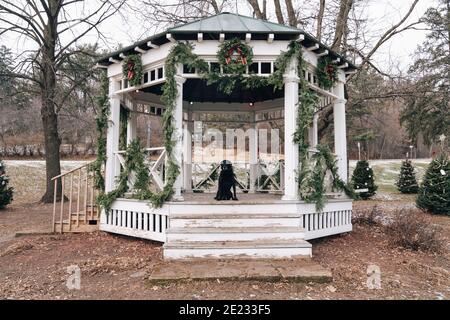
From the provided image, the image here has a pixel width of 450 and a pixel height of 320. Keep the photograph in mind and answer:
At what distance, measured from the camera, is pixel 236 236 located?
5109 millimetres

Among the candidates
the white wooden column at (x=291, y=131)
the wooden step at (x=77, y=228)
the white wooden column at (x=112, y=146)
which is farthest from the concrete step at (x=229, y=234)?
the wooden step at (x=77, y=228)

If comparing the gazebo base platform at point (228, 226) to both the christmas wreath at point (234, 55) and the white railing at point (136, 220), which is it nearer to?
the white railing at point (136, 220)

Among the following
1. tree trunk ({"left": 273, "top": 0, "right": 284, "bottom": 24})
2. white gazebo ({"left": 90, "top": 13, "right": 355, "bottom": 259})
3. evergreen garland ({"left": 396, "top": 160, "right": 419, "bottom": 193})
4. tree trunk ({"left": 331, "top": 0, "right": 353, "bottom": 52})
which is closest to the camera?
white gazebo ({"left": 90, "top": 13, "right": 355, "bottom": 259})

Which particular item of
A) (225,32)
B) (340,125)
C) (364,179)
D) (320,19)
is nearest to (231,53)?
(225,32)

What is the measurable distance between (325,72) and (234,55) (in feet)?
7.21

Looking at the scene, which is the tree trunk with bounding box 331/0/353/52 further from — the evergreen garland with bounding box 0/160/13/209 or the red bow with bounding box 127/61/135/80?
the evergreen garland with bounding box 0/160/13/209

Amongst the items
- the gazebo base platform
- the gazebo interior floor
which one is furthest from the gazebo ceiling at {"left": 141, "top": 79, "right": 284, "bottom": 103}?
the gazebo base platform

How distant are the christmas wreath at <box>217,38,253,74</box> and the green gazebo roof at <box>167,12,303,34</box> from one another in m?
0.23

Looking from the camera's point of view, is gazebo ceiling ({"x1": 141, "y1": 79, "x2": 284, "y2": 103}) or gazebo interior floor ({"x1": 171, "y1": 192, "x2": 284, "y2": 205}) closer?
gazebo interior floor ({"x1": 171, "y1": 192, "x2": 284, "y2": 205})

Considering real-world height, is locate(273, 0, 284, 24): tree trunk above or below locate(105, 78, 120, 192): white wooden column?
above

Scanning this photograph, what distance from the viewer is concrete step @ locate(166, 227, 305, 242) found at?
200 inches

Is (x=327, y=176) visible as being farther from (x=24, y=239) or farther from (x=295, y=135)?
(x=24, y=239)

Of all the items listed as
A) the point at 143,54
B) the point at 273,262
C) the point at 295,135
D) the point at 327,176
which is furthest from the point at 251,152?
the point at 273,262

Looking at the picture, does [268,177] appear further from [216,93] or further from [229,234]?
[229,234]
